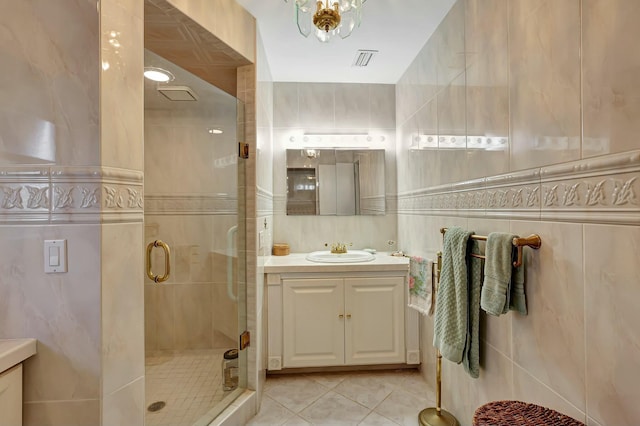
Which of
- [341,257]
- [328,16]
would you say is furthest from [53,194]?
[341,257]

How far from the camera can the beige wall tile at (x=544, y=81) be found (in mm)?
Answer: 919

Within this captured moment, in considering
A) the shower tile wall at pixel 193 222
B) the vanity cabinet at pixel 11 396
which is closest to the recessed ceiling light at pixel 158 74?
the shower tile wall at pixel 193 222

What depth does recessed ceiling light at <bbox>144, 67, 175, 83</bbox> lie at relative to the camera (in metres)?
1.49

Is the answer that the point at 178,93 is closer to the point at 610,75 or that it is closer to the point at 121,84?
the point at 121,84

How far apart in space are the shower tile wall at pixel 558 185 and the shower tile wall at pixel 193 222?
1.45m

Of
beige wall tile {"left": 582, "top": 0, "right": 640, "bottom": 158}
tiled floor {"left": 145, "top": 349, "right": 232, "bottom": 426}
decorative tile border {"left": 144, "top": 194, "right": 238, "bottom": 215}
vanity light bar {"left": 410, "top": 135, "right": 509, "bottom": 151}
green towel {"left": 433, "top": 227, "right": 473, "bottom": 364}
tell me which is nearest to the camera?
beige wall tile {"left": 582, "top": 0, "right": 640, "bottom": 158}

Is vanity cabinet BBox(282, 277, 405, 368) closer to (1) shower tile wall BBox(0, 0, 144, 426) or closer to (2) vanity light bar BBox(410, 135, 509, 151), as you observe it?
(2) vanity light bar BBox(410, 135, 509, 151)

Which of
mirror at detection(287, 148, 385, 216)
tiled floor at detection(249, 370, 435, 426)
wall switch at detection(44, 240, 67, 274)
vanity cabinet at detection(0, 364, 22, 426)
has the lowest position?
tiled floor at detection(249, 370, 435, 426)

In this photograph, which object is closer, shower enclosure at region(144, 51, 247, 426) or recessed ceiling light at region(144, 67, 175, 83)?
recessed ceiling light at region(144, 67, 175, 83)

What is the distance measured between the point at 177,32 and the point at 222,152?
704 mm

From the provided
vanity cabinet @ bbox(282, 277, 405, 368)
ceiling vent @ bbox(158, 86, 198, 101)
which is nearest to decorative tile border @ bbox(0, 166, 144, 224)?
ceiling vent @ bbox(158, 86, 198, 101)

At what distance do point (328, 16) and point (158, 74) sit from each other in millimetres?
1021

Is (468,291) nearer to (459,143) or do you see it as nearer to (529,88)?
(459,143)

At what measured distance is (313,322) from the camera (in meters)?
2.19
